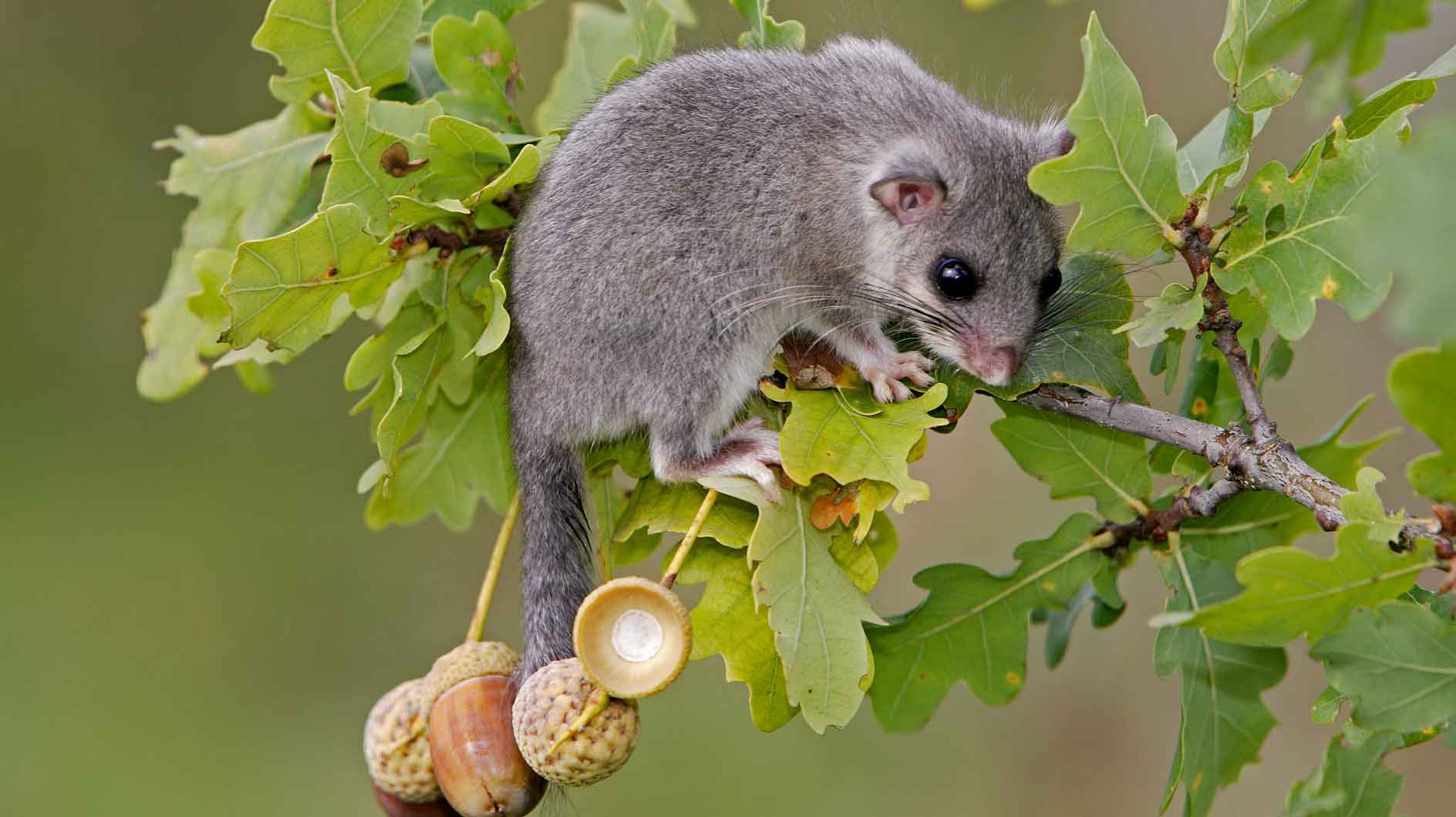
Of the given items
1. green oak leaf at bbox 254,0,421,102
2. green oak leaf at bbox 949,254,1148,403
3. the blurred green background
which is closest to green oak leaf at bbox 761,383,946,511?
green oak leaf at bbox 949,254,1148,403

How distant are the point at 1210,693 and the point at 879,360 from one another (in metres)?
0.70

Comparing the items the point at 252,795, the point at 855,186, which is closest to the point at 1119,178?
the point at 855,186

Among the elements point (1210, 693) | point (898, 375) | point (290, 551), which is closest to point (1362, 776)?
point (1210, 693)

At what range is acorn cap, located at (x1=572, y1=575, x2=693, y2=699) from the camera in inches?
66.0

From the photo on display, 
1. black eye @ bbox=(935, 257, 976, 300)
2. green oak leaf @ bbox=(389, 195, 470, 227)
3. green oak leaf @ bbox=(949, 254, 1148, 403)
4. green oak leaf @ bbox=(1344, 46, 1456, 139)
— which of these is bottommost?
green oak leaf @ bbox=(389, 195, 470, 227)

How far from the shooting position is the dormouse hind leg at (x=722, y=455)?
1.99m

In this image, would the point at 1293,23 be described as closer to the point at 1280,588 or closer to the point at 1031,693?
the point at 1280,588

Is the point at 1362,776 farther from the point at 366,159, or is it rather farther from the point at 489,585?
the point at 366,159

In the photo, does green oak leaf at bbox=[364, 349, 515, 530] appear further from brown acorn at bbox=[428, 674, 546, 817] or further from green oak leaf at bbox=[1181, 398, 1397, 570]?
green oak leaf at bbox=[1181, 398, 1397, 570]

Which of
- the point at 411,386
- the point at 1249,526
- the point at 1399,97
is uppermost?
the point at 1399,97

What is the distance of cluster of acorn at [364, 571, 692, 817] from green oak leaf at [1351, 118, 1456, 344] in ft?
3.41

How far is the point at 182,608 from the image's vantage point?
17.0 ft

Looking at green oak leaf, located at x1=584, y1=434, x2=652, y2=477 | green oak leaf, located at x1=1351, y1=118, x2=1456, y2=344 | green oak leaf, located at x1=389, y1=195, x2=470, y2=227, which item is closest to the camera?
green oak leaf, located at x1=1351, y1=118, x2=1456, y2=344

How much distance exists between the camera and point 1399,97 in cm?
175
